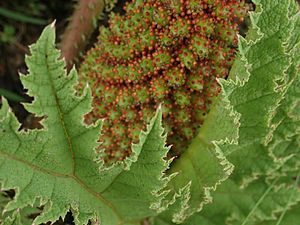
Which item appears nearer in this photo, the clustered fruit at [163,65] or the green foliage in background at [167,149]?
the green foliage in background at [167,149]

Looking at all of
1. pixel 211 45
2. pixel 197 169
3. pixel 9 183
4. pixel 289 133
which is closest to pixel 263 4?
pixel 211 45

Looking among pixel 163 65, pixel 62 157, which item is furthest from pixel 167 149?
pixel 163 65

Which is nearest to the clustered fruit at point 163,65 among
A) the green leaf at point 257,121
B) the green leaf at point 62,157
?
the green leaf at point 257,121

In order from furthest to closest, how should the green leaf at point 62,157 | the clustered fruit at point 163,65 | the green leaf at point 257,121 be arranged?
1. the clustered fruit at point 163,65
2. the green leaf at point 257,121
3. the green leaf at point 62,157

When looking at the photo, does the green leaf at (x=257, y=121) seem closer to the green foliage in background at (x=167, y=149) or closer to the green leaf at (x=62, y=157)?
the green foliage in background at (x=167, y=149)

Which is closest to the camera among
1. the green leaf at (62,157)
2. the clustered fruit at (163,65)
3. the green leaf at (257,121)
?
the green leaf at (62,157)

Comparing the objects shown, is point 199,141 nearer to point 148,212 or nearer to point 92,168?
point 148,212
